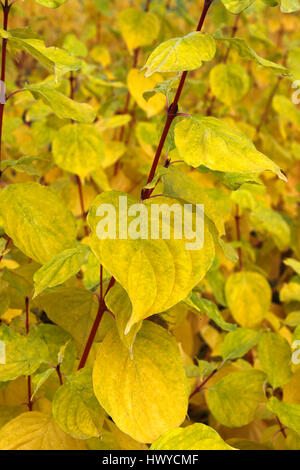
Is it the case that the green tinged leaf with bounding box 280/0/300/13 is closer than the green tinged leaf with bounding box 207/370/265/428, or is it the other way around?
the green tinged leaf with bounding box 280/0/300/13

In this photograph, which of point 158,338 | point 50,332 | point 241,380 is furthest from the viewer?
point 241,380

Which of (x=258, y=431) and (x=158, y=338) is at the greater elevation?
(x=158, y=338)

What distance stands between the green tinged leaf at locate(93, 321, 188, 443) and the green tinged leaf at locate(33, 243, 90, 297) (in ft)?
0.26

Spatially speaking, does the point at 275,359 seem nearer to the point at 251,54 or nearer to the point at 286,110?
the point at 251,54

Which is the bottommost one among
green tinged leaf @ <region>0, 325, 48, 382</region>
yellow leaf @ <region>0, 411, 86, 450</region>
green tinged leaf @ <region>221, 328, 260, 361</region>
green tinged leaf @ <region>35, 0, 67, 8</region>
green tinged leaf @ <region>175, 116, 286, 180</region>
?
A: green tinged leaf @ <region>221, 328, 260, 361</region>

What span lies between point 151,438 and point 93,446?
17 centimetres

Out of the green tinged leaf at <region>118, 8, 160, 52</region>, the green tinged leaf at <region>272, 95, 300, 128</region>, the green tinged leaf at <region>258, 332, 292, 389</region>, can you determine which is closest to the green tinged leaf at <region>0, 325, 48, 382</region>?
the green tinged leaf at <region>258, 332, 292, 389</region>

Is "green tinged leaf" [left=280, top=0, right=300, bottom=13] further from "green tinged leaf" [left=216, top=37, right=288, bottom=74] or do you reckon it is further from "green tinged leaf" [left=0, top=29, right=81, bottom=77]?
"green tinged leaf" [left=0, top=29, right=81, bottom=77]

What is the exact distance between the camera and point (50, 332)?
0.64m

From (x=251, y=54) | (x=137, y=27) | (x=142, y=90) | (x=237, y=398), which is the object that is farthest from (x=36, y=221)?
(x=137, y=27)

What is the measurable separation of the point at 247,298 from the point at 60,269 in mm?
627

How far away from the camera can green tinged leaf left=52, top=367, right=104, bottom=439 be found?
503mm
